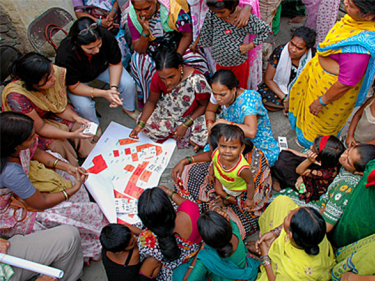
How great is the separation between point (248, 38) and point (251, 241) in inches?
79.1

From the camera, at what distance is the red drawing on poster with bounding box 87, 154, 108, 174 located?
2917mm

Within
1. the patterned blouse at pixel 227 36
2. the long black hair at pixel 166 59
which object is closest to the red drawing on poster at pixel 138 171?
the long black hair at pixel 166 59

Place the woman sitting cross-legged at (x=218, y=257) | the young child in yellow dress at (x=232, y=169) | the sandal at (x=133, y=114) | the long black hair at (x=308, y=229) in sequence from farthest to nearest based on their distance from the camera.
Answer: the sandal at (x=133, y=114)
the young child in yellow dress at (x=232, y=169)
the woman sitting cross-legged at (x=218, y=257)
the long black hair at (x=308, y=229)

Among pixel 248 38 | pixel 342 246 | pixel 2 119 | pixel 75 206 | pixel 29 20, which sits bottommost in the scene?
pixel 342 246

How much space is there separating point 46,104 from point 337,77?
2.65 metres

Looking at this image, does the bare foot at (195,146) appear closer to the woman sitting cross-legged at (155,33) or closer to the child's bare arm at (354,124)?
the woman sitting cross-legged at (155,33)

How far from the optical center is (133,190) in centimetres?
278

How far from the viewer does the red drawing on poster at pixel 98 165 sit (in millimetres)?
2917

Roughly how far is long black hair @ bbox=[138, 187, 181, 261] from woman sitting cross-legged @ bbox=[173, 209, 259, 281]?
19 cm

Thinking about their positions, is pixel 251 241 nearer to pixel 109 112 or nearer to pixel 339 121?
pixel 339 121

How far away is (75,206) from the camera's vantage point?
2357 millimetres

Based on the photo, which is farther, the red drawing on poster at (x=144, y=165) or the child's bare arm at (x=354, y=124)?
the red drawing on poster at (x=144, y=165)

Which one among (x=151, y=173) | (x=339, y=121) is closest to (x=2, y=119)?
(x=151, y=173)

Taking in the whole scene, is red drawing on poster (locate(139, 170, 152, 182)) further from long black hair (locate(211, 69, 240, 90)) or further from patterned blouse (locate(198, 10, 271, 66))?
patterned blouse (locate(198, 10, 271, 66))
